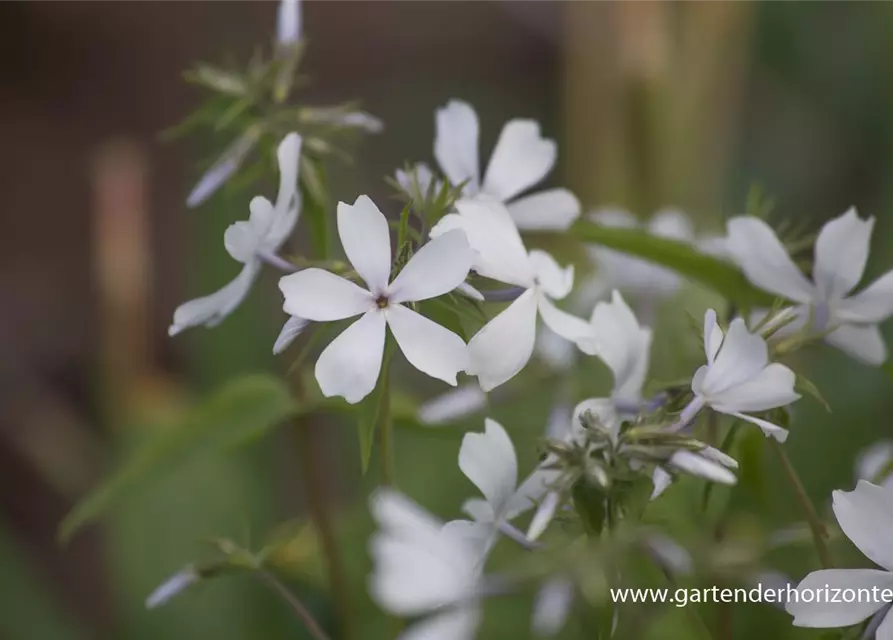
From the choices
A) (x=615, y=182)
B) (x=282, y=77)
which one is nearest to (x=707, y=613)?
(x=282, y=77)

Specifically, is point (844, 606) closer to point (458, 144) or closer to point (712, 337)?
point (712, 337)

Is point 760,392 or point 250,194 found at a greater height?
point 760,392

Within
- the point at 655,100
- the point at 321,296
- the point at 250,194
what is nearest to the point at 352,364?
the point at 321,296

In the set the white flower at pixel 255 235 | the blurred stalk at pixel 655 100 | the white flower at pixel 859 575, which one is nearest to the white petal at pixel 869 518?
the white flower at pixel 859 575

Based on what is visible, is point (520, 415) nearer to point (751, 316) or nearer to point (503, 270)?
point (751, 316)

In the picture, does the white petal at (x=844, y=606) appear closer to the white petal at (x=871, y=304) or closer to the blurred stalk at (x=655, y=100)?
the white petal at (x=871, y=304)

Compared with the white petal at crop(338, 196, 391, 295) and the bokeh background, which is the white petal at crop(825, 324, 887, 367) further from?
the white petal at crop(338, 196, 391, 295)
